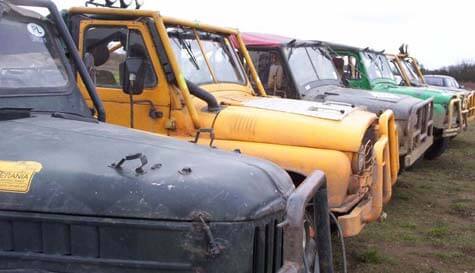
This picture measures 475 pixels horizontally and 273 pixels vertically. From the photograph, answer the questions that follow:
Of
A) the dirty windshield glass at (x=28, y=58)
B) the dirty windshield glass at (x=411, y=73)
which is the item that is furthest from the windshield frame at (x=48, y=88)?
the dirty windshield glass at (x=411, y=73)

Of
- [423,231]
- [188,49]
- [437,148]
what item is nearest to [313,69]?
[423,231]

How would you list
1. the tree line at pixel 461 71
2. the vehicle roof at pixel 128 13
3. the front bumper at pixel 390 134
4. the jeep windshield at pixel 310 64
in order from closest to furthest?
the vehicle roof at pixel 128 13
the front bumper at pixel 390 134
the jeep windshield at pixel 310 64
the tree line at pixel 461 71

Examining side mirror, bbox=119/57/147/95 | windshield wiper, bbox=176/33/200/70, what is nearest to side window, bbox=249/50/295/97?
windshield wiper, bbox=176/33/200/70

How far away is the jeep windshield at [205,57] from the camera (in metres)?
5.47

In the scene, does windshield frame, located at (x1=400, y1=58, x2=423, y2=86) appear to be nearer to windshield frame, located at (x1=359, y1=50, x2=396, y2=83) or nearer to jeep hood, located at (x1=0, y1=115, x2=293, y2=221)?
windshield frame, located at (x1=359, y1=50, x2=396, y2=83)

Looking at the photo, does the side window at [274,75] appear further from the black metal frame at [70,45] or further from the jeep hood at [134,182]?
the jeep hood at [134,182]

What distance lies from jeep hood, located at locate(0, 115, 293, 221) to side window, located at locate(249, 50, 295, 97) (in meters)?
5.28

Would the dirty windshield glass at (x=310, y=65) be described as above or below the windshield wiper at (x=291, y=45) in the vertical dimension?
below

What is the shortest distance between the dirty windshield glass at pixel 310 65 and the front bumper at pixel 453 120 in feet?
10.4

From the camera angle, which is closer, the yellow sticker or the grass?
the yellow sticker

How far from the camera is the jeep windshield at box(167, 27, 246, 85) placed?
216 inches

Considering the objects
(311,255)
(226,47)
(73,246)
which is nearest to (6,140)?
(73,246)

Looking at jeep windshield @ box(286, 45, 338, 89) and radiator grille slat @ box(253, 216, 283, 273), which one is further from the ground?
radiator grille slat @ box(253, 216, 283, 273)

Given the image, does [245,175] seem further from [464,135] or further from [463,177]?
[464,135]
